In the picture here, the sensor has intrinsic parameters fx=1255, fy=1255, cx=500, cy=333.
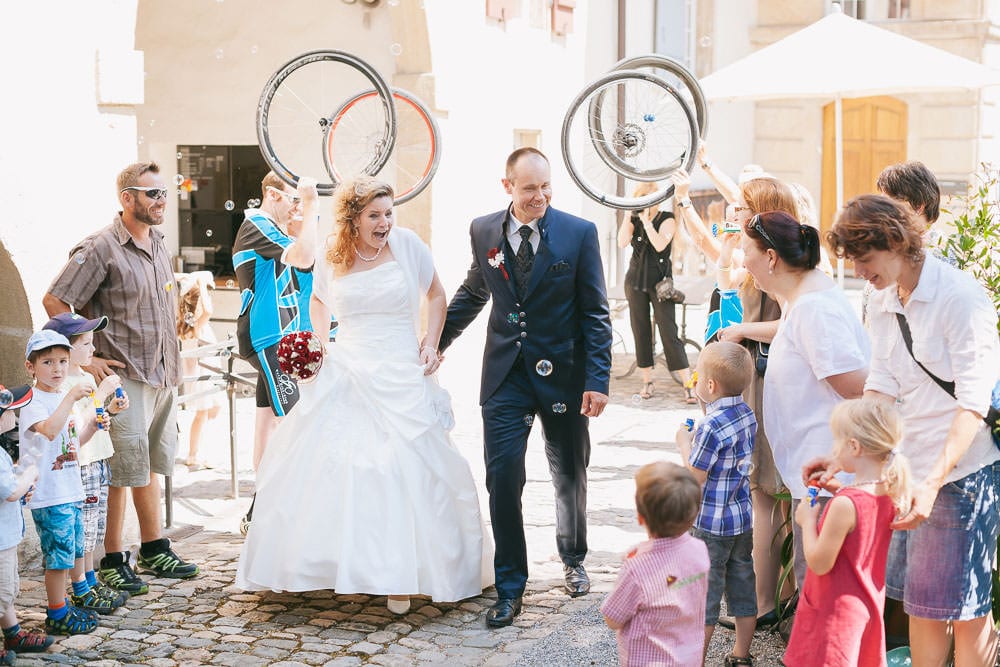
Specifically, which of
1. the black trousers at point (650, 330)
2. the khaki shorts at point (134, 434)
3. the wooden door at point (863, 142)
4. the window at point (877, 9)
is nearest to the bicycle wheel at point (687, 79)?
the black trousers at point (650, 330)

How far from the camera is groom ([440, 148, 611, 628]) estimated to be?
221 inches

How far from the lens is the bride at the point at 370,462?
18.0ft

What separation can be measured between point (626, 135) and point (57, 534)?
18.4ft

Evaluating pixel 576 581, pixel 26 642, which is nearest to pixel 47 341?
pixel 26 642

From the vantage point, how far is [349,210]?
5.72 metres

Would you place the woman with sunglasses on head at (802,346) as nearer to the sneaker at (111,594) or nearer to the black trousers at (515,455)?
the black trousers at (515,455)

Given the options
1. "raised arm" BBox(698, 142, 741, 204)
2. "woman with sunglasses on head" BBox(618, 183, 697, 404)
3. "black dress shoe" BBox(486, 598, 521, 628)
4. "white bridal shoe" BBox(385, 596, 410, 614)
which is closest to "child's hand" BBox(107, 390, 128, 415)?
"white bridal shoe" BBox(385, 596, 410, 614)

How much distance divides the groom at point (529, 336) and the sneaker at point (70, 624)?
1739mm

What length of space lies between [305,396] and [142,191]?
50.7 inches

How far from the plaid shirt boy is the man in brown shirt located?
2.83 metres

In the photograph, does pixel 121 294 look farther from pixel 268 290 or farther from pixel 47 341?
pixel 268 290

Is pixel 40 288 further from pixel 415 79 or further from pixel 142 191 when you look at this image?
pixel 415 79

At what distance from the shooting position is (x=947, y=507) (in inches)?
161

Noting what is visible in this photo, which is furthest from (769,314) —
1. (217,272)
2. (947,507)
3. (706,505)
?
(217,272)
